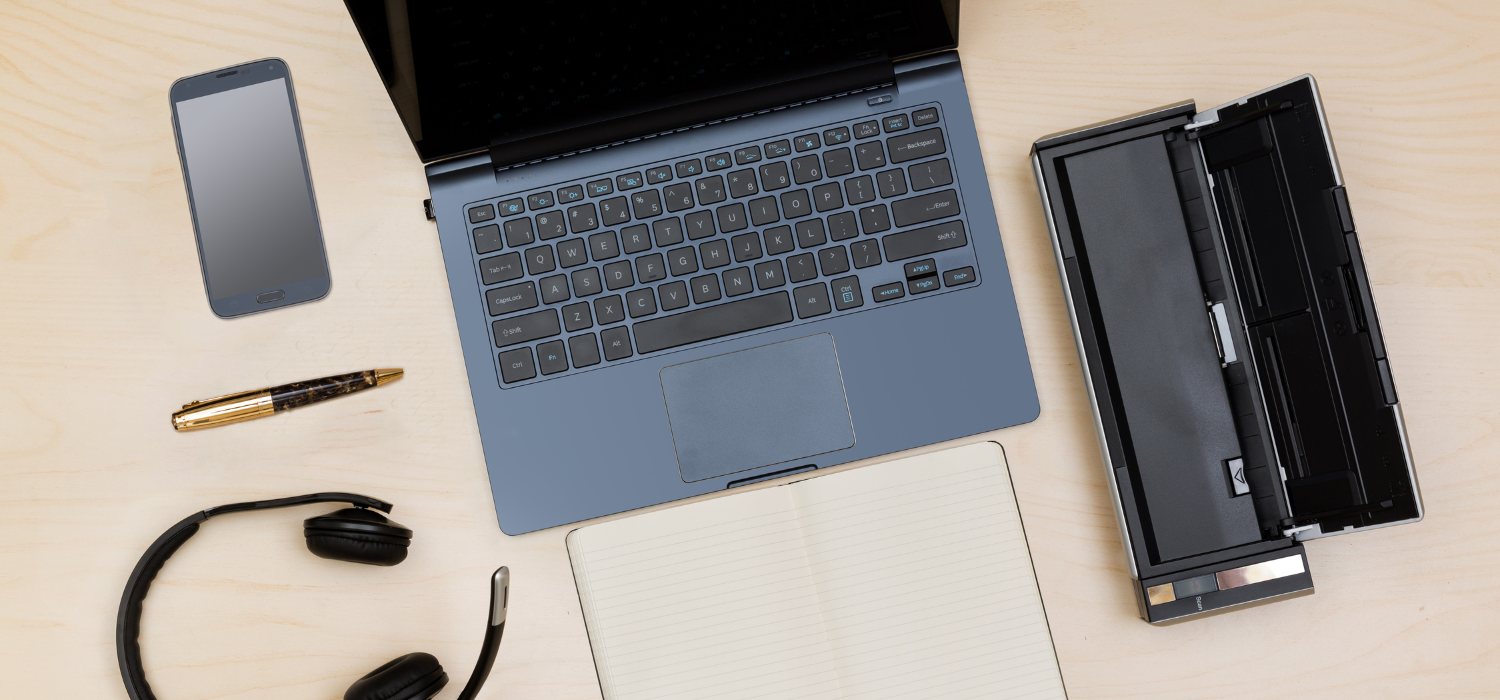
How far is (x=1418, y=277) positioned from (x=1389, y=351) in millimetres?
75

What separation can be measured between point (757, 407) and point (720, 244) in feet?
0.50

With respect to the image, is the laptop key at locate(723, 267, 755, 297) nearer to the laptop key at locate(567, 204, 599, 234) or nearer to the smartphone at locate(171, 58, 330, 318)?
the laptop key at locate(567, 204, 599, 234)

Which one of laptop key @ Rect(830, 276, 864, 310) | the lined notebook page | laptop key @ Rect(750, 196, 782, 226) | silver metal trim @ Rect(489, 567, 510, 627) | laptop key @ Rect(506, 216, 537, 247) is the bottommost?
the lined notebook page

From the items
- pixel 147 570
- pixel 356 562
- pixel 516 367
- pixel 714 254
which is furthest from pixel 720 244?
pixel 147 570

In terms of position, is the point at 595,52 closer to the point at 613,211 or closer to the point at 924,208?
the point at 613,211

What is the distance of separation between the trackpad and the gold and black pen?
0.28 metres

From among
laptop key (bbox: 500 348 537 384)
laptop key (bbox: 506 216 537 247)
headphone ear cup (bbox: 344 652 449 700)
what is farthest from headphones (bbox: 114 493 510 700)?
laptop key (bbox: 506 216 537 247)

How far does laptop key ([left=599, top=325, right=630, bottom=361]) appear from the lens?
77 cm

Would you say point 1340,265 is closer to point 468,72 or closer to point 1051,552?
point 1051,552

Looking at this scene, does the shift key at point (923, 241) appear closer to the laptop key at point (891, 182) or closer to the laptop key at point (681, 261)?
the laptop key at point (891, 182)

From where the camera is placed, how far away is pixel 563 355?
0.76 meters

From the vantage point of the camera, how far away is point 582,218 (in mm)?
786

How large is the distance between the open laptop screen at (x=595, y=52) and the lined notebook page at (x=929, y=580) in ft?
1.22

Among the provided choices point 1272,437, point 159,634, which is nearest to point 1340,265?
point 1272,437
